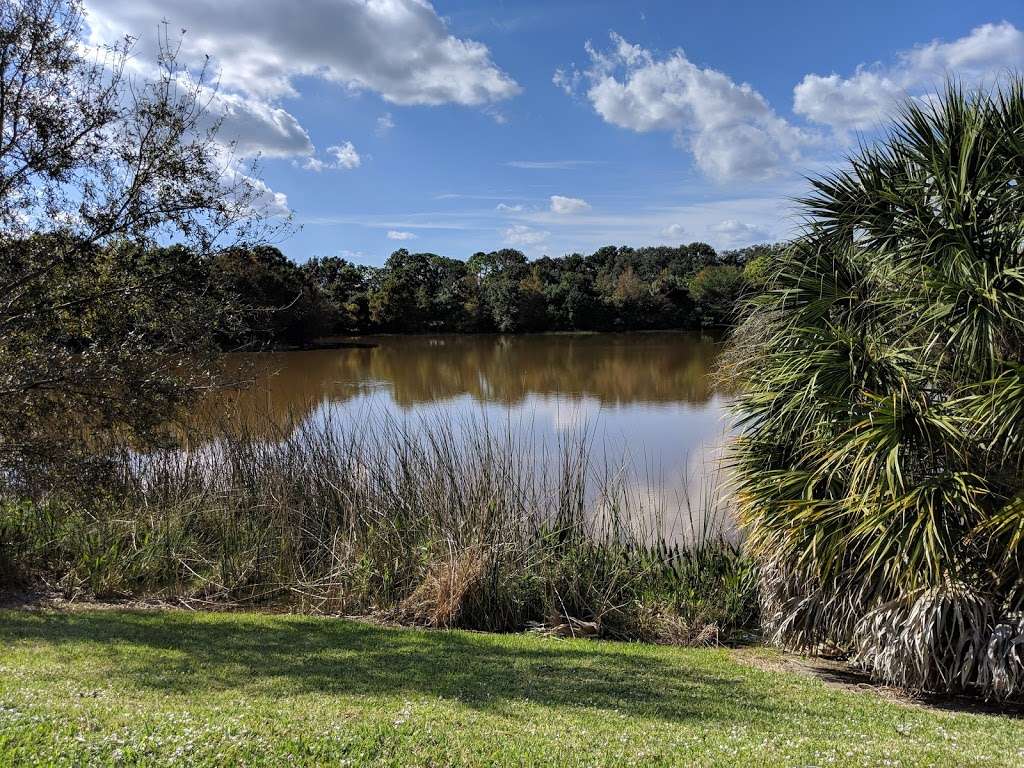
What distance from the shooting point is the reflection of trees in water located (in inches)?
1019

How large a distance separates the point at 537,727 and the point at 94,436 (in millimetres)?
5481

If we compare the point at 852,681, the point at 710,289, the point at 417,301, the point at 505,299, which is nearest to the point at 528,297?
the point at 505,299

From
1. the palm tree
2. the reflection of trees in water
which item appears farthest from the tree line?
the palm tree

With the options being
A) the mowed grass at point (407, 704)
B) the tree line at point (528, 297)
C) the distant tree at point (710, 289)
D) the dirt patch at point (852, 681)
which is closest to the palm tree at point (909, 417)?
the dirt patch at point (852, 681)

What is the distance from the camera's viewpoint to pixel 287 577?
913 cm

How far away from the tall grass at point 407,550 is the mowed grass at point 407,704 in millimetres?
870

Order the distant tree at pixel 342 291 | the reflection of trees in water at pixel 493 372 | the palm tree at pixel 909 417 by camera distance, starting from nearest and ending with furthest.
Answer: the palm tree at pixel 909 417 → the reflection of trees in water at pixel 493 372 → the distant tree at pixel 342 291

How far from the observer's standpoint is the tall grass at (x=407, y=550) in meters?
8.43

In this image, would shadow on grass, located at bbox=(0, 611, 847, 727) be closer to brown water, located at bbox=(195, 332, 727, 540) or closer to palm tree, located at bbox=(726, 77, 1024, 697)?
palm tree, located at bbox=(726, 77, 1024, 697)

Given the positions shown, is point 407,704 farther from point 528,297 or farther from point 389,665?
point 528,297

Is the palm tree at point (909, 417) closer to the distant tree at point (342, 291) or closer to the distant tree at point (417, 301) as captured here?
the distant tree at point (342, 291)

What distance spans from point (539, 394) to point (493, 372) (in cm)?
796

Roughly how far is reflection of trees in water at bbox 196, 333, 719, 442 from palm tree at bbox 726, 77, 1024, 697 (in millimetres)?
6814

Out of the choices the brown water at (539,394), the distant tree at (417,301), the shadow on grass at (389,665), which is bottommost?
the shadow on grass at (389,665)
